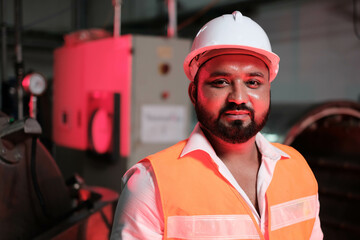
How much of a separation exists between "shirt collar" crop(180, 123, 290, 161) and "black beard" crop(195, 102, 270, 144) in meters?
0.05

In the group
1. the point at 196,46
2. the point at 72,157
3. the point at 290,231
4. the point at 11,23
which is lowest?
the point at 72,157

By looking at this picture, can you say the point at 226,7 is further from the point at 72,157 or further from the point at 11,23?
the point at 11,23

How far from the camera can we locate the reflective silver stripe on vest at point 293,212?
51.2 inches

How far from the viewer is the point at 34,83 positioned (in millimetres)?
2812

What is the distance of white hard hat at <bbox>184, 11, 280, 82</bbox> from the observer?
1.29 meters

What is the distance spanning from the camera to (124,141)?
333 cm

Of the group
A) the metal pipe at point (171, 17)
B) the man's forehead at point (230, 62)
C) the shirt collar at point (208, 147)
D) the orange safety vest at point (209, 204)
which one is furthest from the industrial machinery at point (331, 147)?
the man's forehead at point (230, 62)

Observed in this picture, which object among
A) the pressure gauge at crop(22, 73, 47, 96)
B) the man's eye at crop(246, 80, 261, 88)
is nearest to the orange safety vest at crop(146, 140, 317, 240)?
the man's eye at crop(246, 80, 261, 88)

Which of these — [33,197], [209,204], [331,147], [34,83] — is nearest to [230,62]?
[209,204]

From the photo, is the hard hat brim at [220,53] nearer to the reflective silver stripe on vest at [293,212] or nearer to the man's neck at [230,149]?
the man's neck at [230,149]

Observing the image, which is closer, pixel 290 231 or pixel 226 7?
pixel 290 231

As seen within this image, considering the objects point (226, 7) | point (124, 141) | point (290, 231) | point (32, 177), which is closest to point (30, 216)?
point (32, 177)

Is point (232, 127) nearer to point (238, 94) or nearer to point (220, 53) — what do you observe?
point (238, 94)

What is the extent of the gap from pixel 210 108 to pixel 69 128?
3.19 metres
